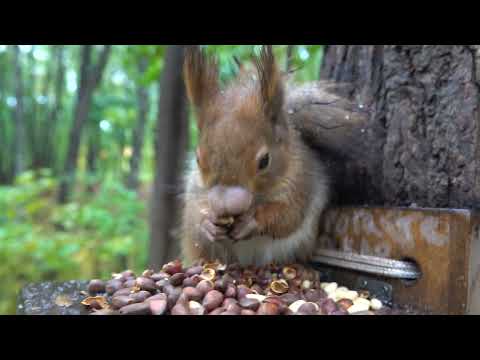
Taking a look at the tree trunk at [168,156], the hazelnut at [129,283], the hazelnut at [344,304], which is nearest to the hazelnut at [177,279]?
the hazelnut at [129,283]

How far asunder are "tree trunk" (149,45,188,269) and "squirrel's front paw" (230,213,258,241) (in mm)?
1643

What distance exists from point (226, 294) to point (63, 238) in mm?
4394

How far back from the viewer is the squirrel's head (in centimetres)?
142

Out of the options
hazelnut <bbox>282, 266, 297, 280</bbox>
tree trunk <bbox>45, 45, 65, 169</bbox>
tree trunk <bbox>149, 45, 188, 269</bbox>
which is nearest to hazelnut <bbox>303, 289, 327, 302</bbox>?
hazelnut <bbox>282, 266, 297, 280</bbox>

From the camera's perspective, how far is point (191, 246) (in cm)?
187

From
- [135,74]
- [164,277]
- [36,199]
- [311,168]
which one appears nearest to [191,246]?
[164,277]

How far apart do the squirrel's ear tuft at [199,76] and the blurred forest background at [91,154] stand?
0.10 meters

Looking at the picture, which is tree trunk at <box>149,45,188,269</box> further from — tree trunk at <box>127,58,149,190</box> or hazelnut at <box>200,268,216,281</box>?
tree trunk at <box>127,58,149,190</box>

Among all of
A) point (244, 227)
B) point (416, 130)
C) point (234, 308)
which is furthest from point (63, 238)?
point (234, 308)

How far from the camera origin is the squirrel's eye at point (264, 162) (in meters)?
1.49

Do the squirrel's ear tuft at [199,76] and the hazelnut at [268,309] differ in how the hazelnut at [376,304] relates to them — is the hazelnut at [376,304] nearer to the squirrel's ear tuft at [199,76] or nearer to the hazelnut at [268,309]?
the hazelnut at [268,309]

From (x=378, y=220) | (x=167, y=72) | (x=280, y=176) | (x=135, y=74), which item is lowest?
(x=378, y=220)
